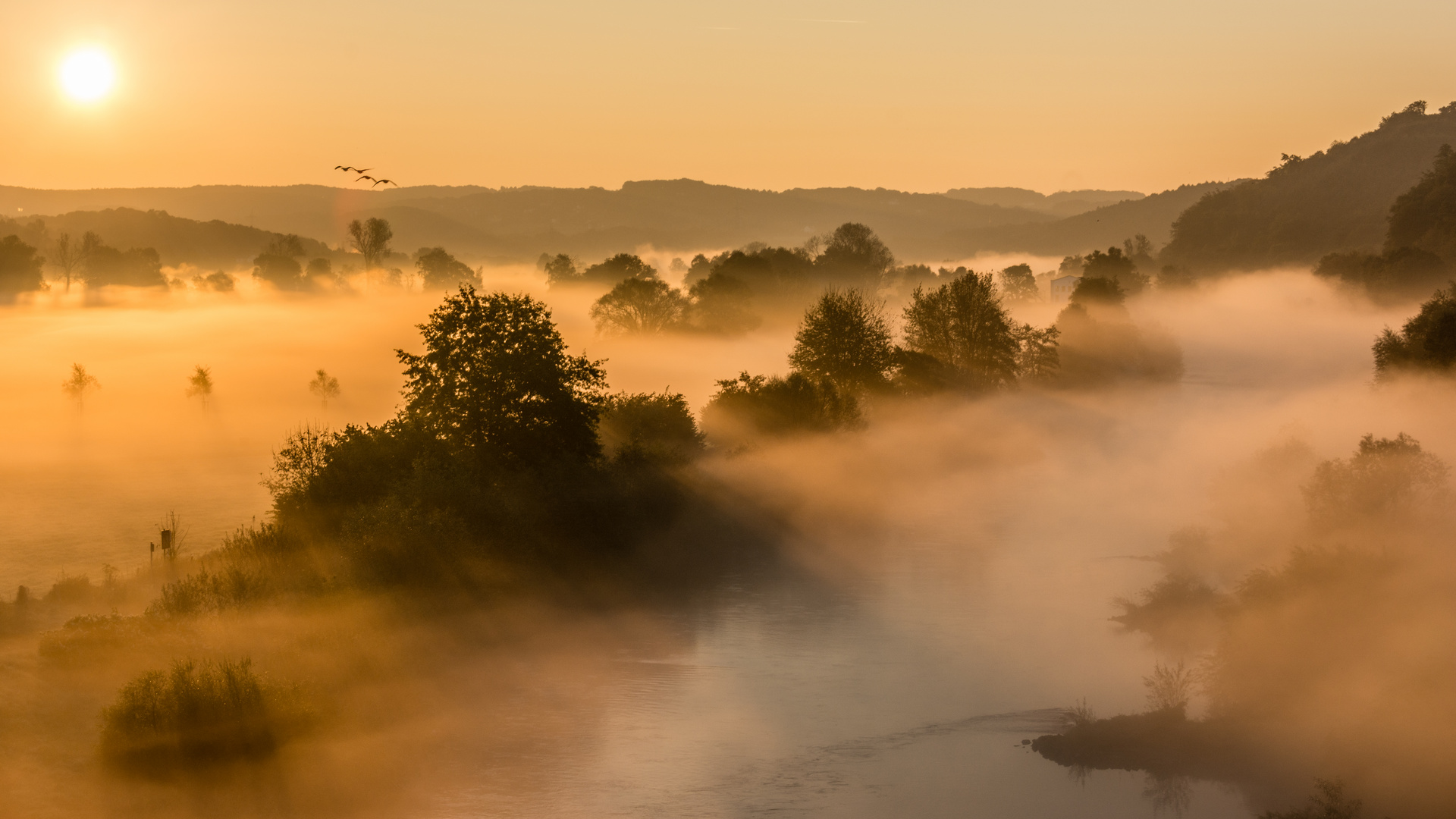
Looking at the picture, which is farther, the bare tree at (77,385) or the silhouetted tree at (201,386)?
the silhouetted tree at (201,386)

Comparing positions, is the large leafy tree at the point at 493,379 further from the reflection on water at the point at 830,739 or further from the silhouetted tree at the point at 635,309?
the silhouetted tree at the point at 635,309

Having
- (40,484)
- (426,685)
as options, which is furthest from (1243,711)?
(40,484)

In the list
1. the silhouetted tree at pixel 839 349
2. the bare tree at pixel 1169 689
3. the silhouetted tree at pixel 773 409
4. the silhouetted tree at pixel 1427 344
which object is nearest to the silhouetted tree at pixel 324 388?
the silhouetted tree at pixel 839 349

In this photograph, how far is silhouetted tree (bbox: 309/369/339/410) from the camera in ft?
593

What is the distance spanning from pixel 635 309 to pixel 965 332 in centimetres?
5154

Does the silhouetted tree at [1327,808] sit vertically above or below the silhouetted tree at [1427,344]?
below

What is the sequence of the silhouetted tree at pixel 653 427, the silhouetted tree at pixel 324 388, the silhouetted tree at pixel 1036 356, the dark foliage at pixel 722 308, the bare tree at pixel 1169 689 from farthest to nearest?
1. the silhouetted tree at pixel 324 388
2. the dark foliage at pixel 722 308
3. the silhouetted tree at pixel 1036 356
4. the silhouetted tree at pixel 653 427
5. the bare tree at pixel 1169 689

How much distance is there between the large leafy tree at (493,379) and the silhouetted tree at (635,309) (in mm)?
98077

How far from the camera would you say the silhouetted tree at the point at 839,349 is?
104312 mm

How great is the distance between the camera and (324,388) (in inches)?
7160

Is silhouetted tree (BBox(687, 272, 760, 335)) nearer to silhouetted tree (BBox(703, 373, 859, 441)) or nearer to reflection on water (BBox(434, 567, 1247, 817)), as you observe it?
silhouetted tree (BBox(703, 373, 859, 441))

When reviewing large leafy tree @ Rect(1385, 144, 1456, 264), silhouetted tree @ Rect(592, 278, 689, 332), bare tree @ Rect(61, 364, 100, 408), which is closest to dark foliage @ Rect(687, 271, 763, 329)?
silhouetted tree @ Rect(592, 278, 689, 332)

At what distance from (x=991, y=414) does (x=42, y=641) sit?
94831mm

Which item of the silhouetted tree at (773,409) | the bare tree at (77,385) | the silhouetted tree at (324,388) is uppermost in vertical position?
the bare tree at (77,385)
